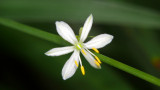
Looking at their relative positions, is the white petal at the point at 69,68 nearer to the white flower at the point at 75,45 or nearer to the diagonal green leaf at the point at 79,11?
the white flower at the point at 75,45

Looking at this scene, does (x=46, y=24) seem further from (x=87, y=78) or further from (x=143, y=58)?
(x=143, y=58)

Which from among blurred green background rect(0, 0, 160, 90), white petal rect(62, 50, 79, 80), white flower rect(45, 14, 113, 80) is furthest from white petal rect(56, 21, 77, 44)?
blurred green background rect(0, 0, 160, 90)

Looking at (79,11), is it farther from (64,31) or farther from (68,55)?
(64,31)

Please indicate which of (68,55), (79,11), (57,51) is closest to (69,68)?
(57,51)

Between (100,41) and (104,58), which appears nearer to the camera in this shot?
(104,58)

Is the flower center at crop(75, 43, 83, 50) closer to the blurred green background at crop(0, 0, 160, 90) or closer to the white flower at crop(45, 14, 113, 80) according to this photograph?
the white flower at crop(45, 14, 113, 80)

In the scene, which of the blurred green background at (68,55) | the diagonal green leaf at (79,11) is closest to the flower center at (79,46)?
the blurred green background at (68,55)

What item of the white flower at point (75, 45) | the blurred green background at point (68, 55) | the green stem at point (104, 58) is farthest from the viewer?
the blurred green background at point (68, 55)

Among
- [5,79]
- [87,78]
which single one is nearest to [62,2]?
[87,78]
